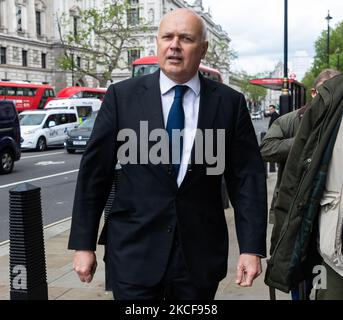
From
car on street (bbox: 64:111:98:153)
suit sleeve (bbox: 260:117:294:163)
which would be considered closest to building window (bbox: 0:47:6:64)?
car on street (bbox: 64:111:98:153)

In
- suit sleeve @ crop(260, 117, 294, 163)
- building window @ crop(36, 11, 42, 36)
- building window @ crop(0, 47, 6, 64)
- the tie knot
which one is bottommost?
suit sleeve @ crop(260, 117, 294, 163)

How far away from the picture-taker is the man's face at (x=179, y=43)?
2529mm

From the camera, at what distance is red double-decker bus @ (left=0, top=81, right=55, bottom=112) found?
41469mm

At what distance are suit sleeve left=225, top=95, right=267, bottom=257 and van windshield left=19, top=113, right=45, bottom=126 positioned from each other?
23.5 metres

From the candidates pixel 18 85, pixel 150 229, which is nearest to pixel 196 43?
pixel 150 229

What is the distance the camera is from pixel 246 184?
2.63 meters

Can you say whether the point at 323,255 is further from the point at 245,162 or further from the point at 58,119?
the point at 58,119

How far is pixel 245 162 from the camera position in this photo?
8.73ft

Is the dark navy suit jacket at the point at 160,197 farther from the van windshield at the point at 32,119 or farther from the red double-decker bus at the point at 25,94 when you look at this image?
the red double-decker bus at the point at 25,94

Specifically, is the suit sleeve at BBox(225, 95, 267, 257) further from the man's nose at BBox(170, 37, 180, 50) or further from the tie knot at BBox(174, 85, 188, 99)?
the man's nose at BBox(170, 37, 180, 50)

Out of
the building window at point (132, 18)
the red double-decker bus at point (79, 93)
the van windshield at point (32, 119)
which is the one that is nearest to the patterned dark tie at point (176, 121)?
the van windshield at point (32, 119)

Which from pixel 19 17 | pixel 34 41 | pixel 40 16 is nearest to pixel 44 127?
pixel 19 17

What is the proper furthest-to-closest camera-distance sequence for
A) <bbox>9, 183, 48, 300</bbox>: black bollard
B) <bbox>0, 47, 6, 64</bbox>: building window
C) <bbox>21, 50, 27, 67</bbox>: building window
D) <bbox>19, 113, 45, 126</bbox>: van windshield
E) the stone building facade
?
1. <bbox>21, 50, 27, 67</bbox>: building window
2. the stone building facade
3. <bbox>0, 47, 6, 64</bbox>: building window
4. <bbox>19, 113, 45, 126</bbox>: van windshield
5. <bbox>9, 183, 48, 300</bbox>: black bollard

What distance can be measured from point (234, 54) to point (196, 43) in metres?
84.2
